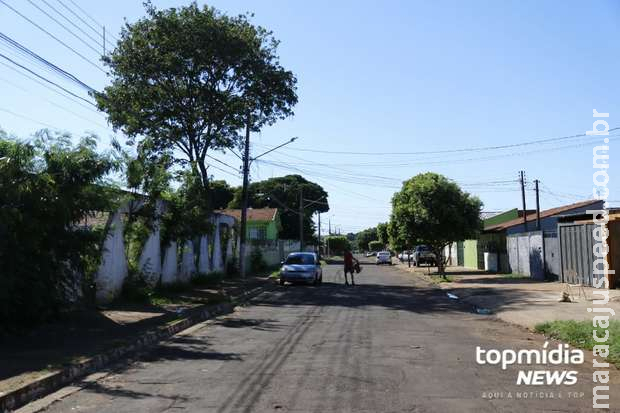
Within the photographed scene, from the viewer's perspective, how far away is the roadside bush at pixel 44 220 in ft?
36.3

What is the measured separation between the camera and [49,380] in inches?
Result: 313

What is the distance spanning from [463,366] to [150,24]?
22779mm

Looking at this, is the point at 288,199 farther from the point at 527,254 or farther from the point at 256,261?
the point at 527,254

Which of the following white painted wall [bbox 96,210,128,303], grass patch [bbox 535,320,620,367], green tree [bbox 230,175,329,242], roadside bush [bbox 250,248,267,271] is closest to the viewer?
grass patch [bbox 535,320,620,367]

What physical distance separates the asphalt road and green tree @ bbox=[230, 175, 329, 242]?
74.2 metres

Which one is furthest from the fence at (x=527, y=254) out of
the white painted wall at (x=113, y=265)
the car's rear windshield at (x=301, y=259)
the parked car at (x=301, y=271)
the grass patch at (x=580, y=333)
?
the white painted wall at (x=113, y=265)

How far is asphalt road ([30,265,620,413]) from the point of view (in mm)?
6961

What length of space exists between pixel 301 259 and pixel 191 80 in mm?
9779

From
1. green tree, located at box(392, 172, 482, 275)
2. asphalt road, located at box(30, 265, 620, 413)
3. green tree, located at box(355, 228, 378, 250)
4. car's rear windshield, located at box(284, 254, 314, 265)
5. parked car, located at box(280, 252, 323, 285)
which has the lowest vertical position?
asphalt road, located at box(30, 265, 620, 413)

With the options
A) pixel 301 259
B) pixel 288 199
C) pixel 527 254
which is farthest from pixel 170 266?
pixel 288 199

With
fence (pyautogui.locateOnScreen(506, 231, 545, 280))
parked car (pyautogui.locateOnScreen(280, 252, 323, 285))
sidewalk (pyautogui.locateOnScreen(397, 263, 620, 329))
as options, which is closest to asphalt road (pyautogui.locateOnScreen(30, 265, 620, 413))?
sidewalk (pyautogui.locateOnScreen(397, 263, 620, 329))

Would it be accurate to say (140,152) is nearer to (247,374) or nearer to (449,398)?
(247,374)

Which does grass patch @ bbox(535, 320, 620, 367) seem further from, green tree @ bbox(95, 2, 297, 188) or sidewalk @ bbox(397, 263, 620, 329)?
green tree @ bbox(95, 2, 297, 188)

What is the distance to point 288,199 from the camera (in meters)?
90.2
